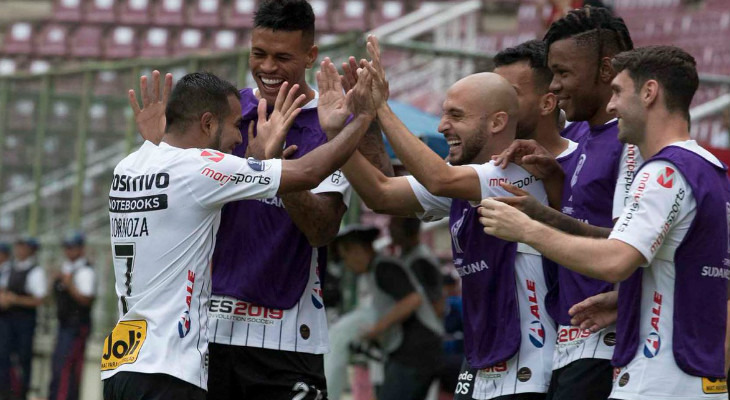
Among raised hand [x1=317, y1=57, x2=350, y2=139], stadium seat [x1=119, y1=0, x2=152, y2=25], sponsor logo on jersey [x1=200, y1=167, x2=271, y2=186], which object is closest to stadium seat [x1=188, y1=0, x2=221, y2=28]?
stadium seat [x1=119, y1=0, x2=152, y2=25]

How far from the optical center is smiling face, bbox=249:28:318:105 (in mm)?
4742

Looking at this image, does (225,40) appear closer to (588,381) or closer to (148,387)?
(148,387)

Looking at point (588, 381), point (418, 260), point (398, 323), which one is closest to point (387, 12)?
point (418, 260)

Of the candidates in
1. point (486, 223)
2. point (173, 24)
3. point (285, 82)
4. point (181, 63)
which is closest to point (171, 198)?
point (285, 82)

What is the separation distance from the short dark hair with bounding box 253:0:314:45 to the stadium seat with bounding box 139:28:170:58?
659 inches

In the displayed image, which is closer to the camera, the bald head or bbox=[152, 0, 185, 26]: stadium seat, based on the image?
the bald head

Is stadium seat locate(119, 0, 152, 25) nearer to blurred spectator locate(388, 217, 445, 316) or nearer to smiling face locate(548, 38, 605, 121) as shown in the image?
blurred spectator locate(388, 217, 445, 316)

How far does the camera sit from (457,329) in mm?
9461

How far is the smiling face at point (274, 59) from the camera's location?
187 inches

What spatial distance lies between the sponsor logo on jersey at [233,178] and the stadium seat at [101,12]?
18745 mm

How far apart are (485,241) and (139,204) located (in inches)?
52.1

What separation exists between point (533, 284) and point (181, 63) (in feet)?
22.3

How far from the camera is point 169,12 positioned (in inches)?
Result: 869

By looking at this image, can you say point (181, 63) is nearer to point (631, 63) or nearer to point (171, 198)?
point (171, 198)
